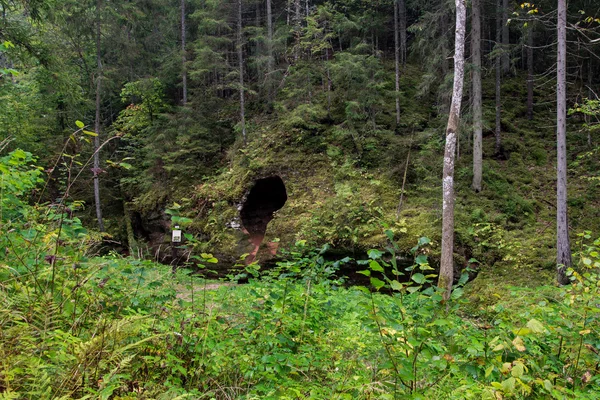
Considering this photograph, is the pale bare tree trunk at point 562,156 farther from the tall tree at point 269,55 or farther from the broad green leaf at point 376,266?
the tall tree at point 269,55

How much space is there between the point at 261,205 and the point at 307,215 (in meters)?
3.92

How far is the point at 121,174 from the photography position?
2184cm

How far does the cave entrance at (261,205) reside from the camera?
15488 mm

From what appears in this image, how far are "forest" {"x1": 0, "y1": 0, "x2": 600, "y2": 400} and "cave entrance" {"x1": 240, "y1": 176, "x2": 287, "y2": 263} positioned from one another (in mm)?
145

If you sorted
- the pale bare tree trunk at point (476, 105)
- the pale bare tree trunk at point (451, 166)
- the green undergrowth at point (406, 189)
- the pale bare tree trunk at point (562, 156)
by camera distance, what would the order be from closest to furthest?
the pale bare tree trunk at point (451, 166)
the pale bare tree trunk at point (562, 156)
the green undergrowth at point (406, 189)
the pale bare tree trunk at point (476, 105)

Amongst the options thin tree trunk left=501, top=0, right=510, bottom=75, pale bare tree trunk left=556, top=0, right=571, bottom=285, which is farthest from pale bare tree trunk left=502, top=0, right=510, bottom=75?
pale bare tree trunk left=556, top=0, right=571, bottom=285

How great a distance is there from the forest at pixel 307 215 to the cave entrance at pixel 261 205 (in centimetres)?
15

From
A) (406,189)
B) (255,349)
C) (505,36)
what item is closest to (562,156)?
(406,189)

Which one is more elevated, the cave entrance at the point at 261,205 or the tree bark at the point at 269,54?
the tree bark at the point at 269,54

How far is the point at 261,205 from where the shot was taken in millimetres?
16547

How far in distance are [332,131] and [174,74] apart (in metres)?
11.9

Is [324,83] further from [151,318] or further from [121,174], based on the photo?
[151,318]

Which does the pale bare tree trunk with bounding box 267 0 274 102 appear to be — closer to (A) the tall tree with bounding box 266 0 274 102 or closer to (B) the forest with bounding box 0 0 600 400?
(A) the tall tree with bounding box 266 0 274 102

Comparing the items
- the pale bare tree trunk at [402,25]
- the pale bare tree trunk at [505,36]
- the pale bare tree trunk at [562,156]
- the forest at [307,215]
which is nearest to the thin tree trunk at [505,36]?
the pale bare tree trunk at [505,36]
